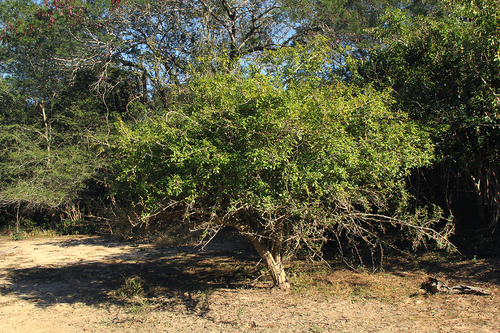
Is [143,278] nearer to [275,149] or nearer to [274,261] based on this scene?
[274,261]

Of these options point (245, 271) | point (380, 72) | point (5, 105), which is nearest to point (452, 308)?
point (245, 271)

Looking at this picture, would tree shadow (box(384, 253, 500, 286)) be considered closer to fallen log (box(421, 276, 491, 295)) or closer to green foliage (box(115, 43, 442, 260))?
fallen log (box(421, 276, 491, 295))

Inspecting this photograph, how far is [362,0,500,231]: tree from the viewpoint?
20.3ft

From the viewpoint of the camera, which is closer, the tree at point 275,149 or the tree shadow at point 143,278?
the tree at point 275,149

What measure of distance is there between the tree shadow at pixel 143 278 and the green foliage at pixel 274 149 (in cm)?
228

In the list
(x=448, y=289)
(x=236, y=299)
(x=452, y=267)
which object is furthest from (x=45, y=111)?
(x=448, y=289)

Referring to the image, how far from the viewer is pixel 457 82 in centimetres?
675

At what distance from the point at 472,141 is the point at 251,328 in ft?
17.8

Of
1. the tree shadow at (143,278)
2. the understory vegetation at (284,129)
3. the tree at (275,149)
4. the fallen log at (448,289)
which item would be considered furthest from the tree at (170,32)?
the fallen log at (448,289)

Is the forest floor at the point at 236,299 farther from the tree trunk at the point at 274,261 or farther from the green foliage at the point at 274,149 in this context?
the green foliage at the point at 274,149

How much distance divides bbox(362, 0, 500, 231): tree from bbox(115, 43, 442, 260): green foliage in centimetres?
140

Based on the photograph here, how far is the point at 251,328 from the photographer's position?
534 centimetres

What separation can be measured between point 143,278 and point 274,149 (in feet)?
17.3

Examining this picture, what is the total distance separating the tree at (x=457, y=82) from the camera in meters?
6.20
